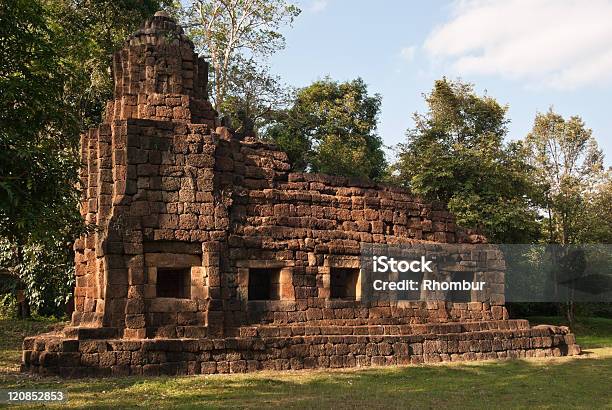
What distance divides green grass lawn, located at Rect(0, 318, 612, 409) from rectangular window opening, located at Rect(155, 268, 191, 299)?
265 centimetres

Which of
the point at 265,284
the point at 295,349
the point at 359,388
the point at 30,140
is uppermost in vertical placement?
the point at 30,140

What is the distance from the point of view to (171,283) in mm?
16641

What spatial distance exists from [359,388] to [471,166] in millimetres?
Result: 19859

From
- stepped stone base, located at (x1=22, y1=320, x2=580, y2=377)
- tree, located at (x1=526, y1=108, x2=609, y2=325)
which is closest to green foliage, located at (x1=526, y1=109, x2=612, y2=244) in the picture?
tree, located at (x1=526, y1=108, x2=609, y2=325)

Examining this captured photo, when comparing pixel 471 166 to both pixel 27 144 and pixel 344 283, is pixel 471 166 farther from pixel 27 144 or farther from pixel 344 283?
pixel 27 144

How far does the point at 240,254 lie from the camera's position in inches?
618

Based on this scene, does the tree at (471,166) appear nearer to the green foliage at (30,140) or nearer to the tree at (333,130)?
the tree at (333,130)

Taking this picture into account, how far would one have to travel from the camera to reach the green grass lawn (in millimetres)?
11094

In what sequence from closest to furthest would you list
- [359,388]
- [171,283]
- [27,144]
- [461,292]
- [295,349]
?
[27,144] < [359,388] < [295,349] < [171,283] < [461,292]

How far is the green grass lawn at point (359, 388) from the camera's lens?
36.4 ft

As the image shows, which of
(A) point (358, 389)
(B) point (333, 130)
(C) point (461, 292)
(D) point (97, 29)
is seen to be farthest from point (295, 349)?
(B) point (333, 130)

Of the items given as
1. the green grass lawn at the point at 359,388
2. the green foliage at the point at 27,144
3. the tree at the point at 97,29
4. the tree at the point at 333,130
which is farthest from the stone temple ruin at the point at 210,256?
the tree at the point at 333,130

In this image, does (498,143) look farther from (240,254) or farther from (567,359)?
(240,254)

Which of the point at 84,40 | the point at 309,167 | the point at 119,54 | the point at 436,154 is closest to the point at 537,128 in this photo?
the point at 436,154
